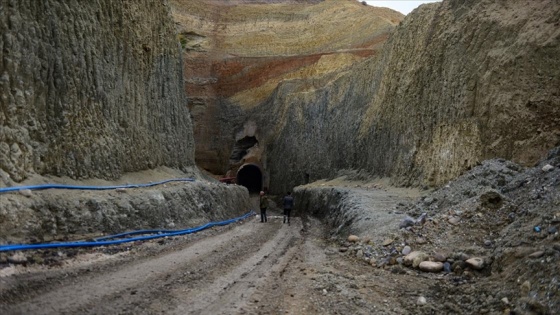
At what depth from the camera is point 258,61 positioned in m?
46.1

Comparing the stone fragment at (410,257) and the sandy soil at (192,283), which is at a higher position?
the stone fragment at (410,257)

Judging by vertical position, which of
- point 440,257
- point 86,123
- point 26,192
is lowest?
point 440,257

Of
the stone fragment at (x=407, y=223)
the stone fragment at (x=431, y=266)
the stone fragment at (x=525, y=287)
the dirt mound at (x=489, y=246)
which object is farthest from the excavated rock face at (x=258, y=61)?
the stone fragment at (x=525, y=287)

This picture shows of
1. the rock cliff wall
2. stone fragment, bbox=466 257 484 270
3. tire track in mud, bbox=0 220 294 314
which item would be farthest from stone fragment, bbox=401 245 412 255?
the rock cliff wall

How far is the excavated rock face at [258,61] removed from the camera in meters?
39.2

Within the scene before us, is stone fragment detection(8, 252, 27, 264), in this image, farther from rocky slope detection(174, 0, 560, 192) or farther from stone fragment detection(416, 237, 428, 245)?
rocky slope detection(174, 0, 560, 192)

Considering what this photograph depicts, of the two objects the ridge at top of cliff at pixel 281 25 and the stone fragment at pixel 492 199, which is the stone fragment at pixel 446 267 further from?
the ridge at top of cliff at pixel 281 25

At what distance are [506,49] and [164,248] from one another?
422 inches

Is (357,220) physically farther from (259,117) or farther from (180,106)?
(259,117)

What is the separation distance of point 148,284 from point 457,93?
11.6 meters

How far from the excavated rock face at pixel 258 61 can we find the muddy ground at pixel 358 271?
26866 mm

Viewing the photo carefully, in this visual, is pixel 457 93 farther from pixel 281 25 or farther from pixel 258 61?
pixel 281 25

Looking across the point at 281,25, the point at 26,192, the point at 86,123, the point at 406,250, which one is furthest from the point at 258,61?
the point at 406,250

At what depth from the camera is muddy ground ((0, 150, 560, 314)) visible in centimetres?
482
